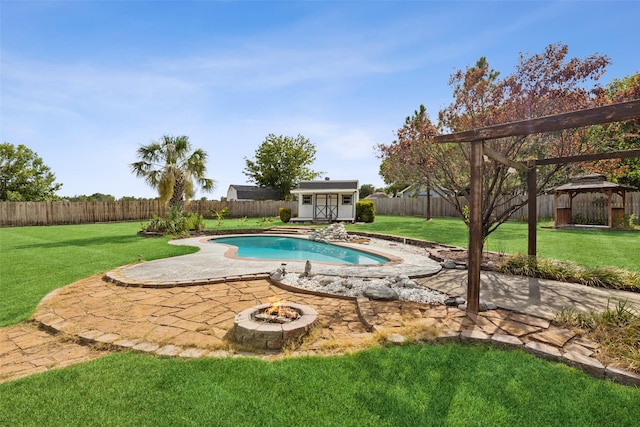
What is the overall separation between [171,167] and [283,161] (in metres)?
23.0

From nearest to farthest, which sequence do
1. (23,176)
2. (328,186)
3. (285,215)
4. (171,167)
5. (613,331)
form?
1. (613,331)
2. (171,167)
3. (285,215)
4. (328,186)
5. (23,176)

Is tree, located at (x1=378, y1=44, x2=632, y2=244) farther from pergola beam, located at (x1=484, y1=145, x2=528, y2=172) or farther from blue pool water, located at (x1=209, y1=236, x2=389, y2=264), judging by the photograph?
blue pool water, located at (x1=209, y1=236, x2=389, y2=264)

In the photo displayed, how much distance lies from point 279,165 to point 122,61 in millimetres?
29211

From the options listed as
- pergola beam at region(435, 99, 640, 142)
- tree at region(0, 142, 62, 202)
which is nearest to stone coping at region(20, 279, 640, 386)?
pergola beam at region(435, 99, 640, 142)

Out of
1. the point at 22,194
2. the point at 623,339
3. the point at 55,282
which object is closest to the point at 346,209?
the point at 55,282

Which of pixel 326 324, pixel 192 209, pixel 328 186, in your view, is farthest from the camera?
pixel 192 209

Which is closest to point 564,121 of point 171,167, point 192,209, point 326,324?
point 326,324

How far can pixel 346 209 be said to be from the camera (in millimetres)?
21953

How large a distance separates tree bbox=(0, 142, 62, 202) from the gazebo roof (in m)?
40.1

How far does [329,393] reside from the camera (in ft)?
7.40

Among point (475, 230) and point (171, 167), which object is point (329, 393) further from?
point (171, 167)

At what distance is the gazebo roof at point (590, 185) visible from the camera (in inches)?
518

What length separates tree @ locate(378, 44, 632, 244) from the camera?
6711mm

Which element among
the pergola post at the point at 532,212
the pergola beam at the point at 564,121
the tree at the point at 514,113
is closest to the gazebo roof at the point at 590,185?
the tree at the point at 514,113
